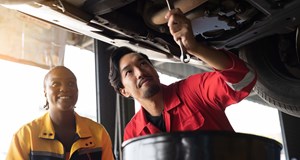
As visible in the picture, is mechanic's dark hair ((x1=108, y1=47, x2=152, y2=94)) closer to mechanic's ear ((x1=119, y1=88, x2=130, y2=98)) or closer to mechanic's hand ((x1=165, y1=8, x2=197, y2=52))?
mechanic's ear ((x1=119, y1=88, x2=130, y2=98))

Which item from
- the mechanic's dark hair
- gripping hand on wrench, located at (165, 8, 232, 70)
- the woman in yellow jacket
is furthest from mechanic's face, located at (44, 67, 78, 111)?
gripping hand on wrench, located at (165, 8, 232, 70)

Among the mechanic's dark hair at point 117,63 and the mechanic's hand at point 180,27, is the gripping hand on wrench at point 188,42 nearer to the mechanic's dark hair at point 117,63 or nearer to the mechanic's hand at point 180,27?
the mechanic's hand at point 180,27

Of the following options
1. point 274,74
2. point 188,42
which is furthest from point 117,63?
point 274,74

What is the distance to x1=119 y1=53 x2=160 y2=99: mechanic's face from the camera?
1.27 meters

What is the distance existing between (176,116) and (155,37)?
0.39 meters

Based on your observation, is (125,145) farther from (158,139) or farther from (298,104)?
(298,104)

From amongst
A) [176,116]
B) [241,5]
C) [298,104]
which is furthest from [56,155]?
[298,104]

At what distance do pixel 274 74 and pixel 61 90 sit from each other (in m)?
0.90

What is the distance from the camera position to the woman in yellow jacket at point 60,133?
1251mm

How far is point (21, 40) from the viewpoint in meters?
2.11

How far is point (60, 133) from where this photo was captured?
1.34 meters

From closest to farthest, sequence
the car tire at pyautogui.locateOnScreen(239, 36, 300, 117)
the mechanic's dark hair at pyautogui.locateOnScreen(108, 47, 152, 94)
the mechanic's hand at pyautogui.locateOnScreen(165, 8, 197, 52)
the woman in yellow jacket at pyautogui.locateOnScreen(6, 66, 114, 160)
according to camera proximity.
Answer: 1. the mechanic's hand at pyautogui.locateOnScreen(165, 8, 197, 52)
2. the woman in yellow jacket at pyautogui.locateOnScreen(6, 66, 114, 160)
3. the mechanic's dark hair at pyautogui.locateOnScreen(108, 47, 152, 94)
4. the car tire at pyautogui.locateOnScreen(239, 36, 300, 117)

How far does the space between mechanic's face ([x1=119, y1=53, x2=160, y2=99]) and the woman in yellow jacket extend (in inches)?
6.9

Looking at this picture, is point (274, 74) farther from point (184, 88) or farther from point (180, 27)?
point (180, 27)
